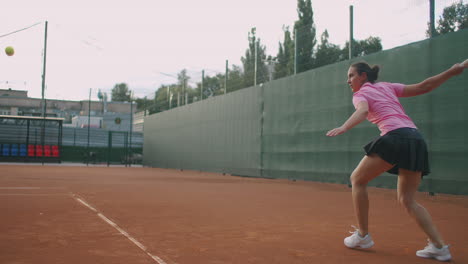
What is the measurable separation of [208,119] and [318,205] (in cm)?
1240

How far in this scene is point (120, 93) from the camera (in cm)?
8994

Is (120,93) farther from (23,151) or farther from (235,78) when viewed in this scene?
(235,78)

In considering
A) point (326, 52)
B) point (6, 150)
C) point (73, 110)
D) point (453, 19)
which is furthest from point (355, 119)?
point (73, 110)

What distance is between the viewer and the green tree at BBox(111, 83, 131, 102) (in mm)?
88188

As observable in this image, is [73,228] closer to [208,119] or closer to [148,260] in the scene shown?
[148,260]

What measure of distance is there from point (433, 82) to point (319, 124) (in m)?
8.41

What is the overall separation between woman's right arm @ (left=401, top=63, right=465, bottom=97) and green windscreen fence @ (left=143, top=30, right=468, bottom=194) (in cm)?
522

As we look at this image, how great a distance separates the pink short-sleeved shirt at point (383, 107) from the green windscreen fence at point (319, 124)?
5418 millimetres

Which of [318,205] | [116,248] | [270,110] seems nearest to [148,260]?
[116,248]

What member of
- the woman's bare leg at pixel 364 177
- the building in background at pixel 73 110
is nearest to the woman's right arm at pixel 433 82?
the woman's bare leg at pixel 364 177

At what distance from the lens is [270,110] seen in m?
13.9

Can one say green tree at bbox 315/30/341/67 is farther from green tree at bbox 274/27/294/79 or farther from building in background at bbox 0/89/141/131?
building in background at bbox 0/89/141/131

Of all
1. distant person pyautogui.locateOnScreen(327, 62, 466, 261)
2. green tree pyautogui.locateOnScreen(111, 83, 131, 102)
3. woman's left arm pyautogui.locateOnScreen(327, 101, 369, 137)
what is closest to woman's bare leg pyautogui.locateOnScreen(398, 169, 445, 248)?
distant person pyautogui.locateOnScreen(327, 62, 466, 261)

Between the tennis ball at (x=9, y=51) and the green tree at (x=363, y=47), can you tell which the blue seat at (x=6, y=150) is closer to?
the tennis ball at (x=9, y=51)
